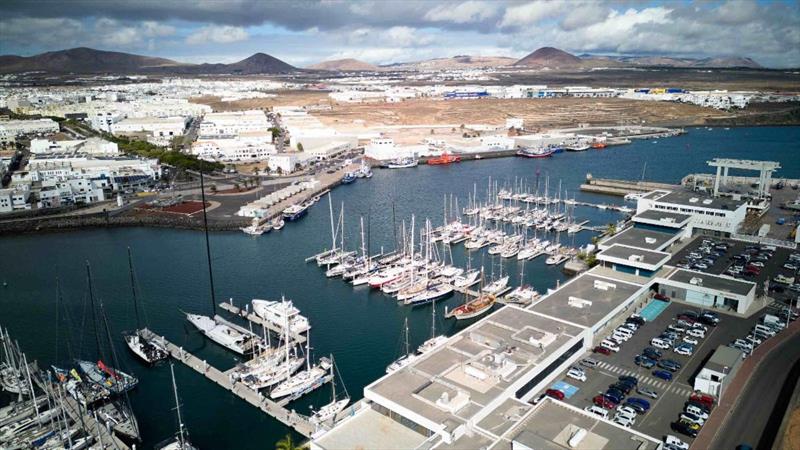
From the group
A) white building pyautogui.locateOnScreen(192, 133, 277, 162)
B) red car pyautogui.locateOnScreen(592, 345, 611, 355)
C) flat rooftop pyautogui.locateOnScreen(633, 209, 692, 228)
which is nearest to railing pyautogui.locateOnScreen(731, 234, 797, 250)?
flat rooftop pyautogui.locateOnScreen(633, 209, 692, 228)

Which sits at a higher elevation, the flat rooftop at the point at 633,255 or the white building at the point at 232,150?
the white building at the point at 232,150

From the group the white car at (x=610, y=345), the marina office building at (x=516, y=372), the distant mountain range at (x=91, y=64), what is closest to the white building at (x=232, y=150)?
the marina office building at (x=516, y=372)

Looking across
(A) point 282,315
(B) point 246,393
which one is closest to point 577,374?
(B) point 246,393

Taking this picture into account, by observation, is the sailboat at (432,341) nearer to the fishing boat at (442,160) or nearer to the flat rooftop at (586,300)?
the flat rooftop at (586,300)

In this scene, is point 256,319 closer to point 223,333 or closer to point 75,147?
point 223,333

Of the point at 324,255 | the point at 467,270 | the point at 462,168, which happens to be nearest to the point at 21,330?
the point at 324,255

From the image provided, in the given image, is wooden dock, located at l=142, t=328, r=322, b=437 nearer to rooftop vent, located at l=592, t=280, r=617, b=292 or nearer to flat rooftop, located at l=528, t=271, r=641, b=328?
flat rooftop, located at l=528, t=271, r=641, b=328

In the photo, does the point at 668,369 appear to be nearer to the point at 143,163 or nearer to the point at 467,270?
the point at 467,270
